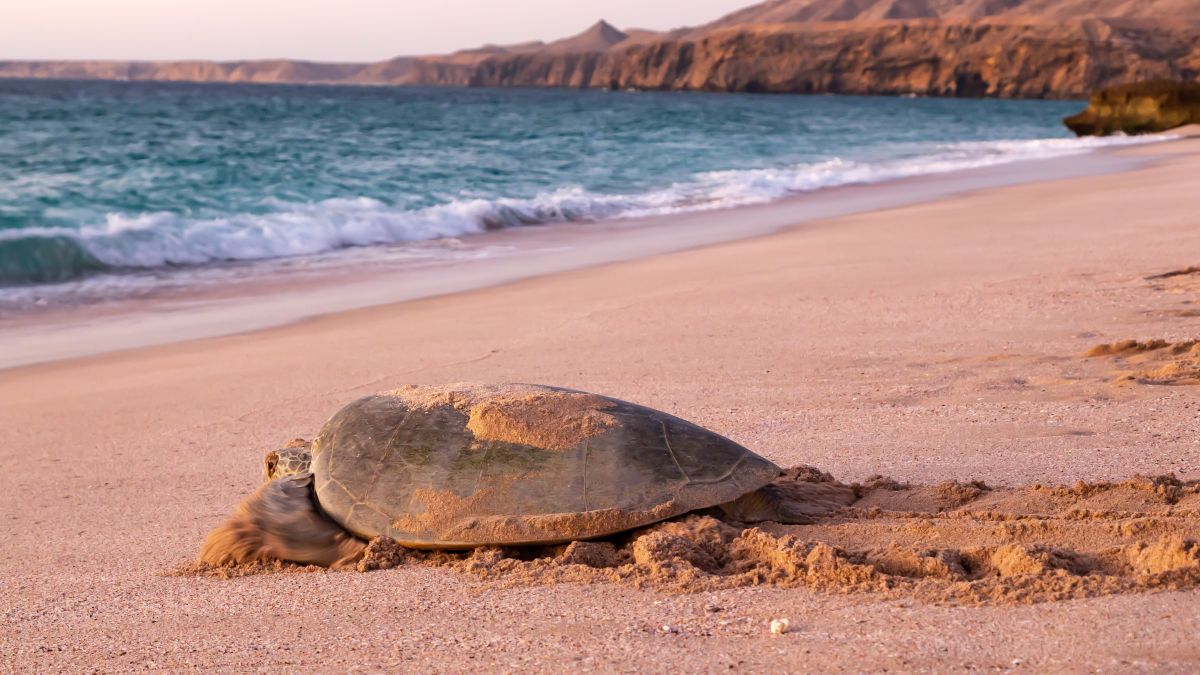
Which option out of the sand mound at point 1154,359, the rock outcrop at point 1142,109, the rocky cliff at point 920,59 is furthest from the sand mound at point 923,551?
the rocky cliff at point 920,59

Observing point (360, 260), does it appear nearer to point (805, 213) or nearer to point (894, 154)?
point (805, 213)

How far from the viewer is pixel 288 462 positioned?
3.82 m

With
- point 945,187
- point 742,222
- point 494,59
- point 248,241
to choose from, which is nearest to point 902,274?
point 742,222

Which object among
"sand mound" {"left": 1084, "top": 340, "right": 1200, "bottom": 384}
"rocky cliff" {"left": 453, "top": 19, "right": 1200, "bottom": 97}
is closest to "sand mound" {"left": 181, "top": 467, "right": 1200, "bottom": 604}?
"sand mound" {"left": 1084, "top": 340, "right": 1200, "bottom": 384}

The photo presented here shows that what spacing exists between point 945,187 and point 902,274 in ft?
31.9

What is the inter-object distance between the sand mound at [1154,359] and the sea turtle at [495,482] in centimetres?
237

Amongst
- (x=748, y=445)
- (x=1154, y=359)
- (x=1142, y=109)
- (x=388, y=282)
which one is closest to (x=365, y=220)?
(x=388, y=282)

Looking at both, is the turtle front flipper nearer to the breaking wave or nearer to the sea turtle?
the sea turtle

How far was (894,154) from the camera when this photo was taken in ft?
90.1

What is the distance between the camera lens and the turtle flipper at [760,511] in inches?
136

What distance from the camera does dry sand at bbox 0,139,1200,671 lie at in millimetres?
2719

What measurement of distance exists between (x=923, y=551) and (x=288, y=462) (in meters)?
2.12

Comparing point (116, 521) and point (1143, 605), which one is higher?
point (1143, 605)

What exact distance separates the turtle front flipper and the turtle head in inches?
7.6
